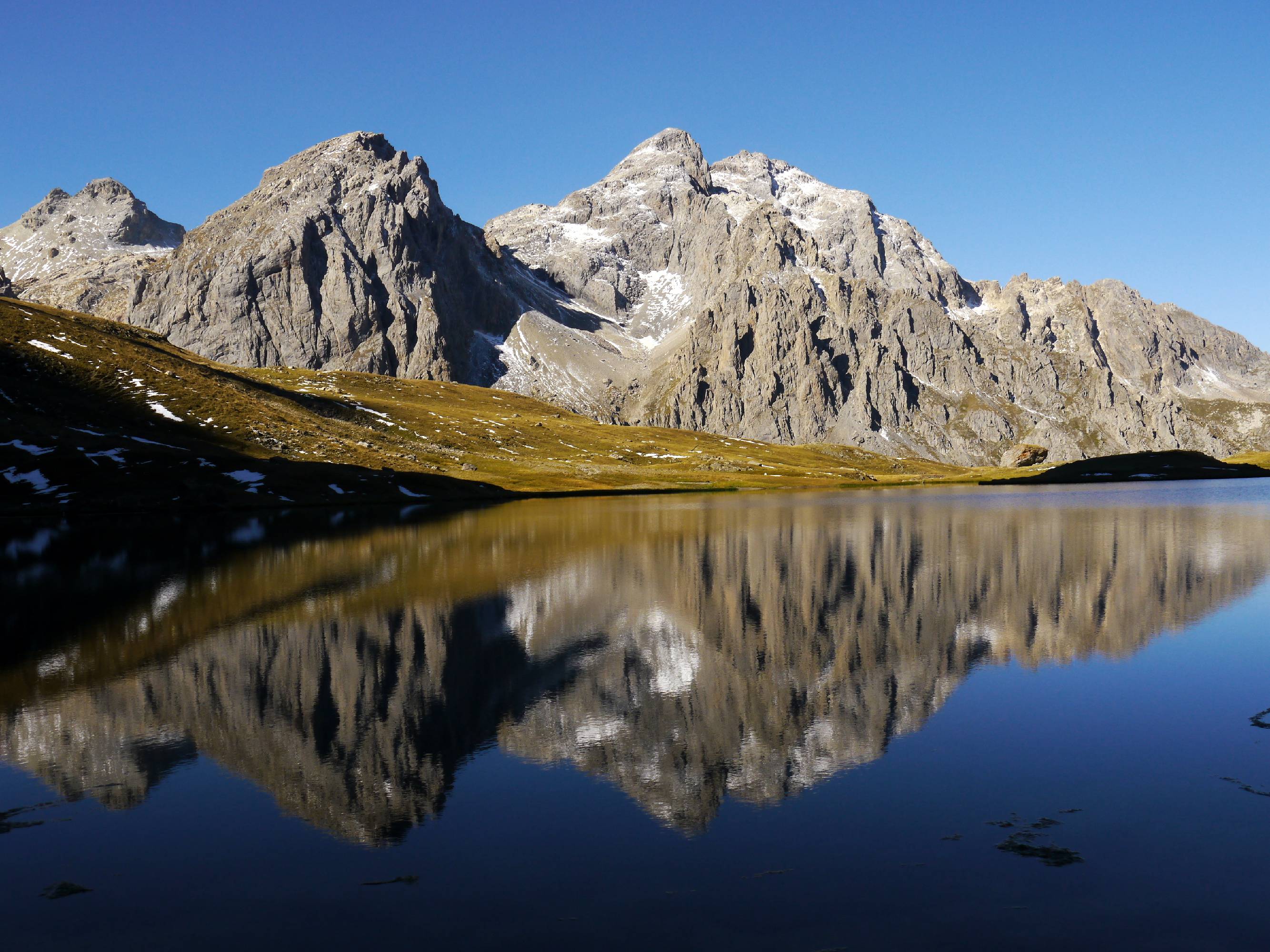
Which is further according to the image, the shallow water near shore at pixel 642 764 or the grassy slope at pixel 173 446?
the grassy slope at pixel 173 446

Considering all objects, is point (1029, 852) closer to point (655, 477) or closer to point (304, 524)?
point (304, 524)

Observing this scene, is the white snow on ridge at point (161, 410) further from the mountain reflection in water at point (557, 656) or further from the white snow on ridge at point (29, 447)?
the mountain reflection in water at point (557, 656)

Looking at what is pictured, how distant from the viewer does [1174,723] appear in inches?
902

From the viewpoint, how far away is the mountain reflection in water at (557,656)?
2070cm

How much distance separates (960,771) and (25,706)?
982 inches

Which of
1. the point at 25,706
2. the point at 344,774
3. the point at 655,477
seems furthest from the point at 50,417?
the point at 344,774

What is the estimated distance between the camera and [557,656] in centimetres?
3145

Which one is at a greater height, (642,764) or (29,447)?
(29,447)

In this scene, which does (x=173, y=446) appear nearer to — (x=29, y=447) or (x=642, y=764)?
(x=29, y=447)

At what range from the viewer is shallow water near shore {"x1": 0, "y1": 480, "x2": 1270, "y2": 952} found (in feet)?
45.4

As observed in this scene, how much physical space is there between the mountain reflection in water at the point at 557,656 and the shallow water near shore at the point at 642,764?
172 millimetres

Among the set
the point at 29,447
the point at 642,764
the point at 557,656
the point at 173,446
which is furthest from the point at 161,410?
the point at 642,764

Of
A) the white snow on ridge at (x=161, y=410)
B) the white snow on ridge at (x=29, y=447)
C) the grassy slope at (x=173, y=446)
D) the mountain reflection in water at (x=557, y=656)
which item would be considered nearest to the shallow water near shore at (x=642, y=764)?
the mountain reflection in water at (x=557, y=656)

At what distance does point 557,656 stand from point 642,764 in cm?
1126
